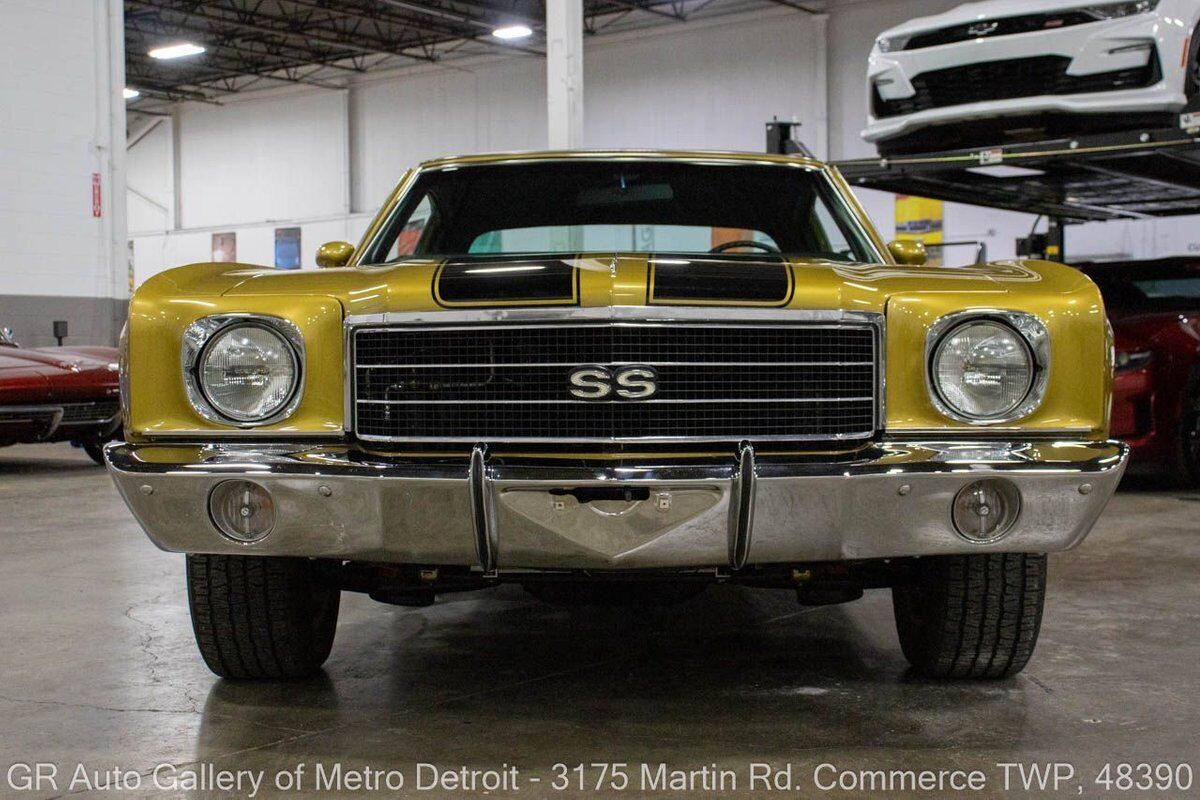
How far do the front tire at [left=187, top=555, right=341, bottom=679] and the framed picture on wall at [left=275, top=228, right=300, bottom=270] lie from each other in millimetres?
25681

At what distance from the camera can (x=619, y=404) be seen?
8.63 ft

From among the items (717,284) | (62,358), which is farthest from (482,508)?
(62,358)

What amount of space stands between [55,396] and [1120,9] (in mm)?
6439

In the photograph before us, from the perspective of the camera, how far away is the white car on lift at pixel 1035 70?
6.12m

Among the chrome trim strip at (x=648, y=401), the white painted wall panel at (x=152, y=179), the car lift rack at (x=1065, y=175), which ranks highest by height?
the white painted wall panel at (x=152, y=179)

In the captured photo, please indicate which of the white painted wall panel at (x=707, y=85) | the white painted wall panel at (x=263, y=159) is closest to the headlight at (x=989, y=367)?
the white painted wall panel at (x=707, y=85)

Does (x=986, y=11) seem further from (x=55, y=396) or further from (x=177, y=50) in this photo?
(x=177, y=50)

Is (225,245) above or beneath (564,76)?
beneath

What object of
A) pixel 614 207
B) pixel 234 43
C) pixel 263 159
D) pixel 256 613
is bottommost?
pixel 256 613

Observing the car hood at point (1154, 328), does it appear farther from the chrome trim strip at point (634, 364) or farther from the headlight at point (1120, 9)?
the chrome trim strip at point (634, 364)

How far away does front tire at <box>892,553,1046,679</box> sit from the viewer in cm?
295

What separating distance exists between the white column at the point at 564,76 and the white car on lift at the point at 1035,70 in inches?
191

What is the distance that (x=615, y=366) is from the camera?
262cm

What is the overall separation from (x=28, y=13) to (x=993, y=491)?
12.0 metres
